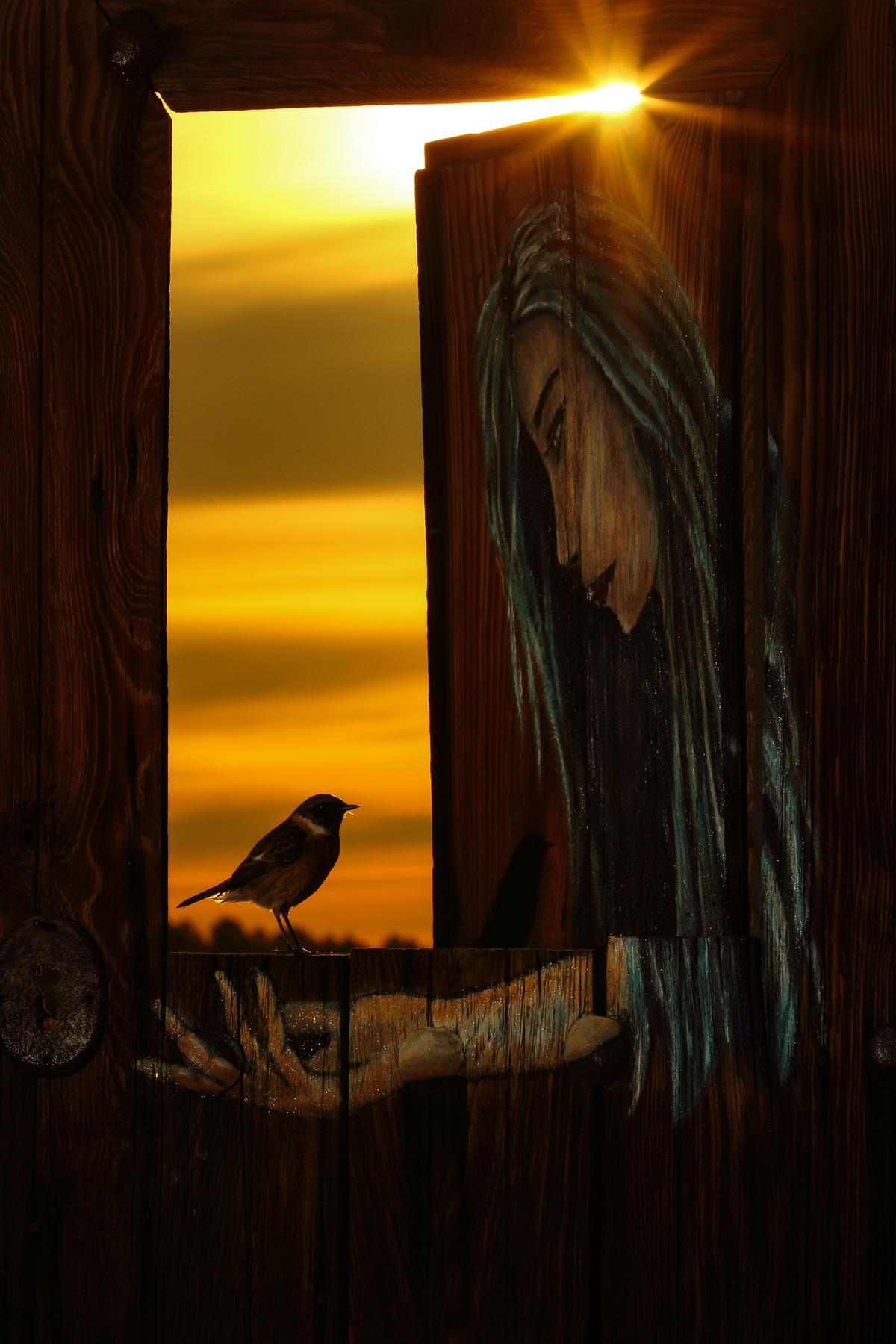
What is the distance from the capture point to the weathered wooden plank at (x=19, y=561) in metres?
2.61

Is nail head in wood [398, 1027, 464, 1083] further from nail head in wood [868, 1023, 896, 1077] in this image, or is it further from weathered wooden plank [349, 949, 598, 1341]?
nail head in wood [868, 1023, 896, 1077]

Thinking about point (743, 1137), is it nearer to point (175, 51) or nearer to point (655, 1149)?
point (655, 1149)

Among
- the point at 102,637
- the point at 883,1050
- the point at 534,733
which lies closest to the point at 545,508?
the point at 534,733

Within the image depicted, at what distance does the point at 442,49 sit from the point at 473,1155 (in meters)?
2.09

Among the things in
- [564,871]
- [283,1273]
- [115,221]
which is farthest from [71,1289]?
[115,221]

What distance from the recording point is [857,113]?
2592 mm

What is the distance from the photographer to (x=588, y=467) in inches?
104

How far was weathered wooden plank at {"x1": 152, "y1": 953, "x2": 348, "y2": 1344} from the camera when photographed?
2535 mm

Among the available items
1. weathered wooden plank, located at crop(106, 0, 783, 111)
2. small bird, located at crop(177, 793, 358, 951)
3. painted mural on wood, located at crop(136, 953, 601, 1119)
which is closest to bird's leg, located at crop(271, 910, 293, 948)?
small bird, located at crop(177, 793, 358, 951)

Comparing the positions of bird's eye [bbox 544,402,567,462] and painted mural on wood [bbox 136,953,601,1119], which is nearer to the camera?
painted mural on wood [bbox 136,953,601,1119]

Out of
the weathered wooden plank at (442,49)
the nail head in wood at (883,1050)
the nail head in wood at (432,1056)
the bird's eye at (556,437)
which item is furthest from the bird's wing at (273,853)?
the weathered wooden plank at (442,49)

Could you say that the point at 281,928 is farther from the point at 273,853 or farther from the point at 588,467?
the point at 588,467

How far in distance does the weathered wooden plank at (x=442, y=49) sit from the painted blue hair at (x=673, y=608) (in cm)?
27

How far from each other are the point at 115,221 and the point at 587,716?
52.9 inches
